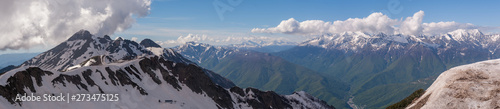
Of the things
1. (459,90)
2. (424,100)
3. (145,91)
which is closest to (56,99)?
(145,91)

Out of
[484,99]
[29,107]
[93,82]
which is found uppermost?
[93,82]

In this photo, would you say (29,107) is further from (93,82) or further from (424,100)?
(424,100)

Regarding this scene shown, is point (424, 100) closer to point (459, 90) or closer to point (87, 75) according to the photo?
point (459, 90)

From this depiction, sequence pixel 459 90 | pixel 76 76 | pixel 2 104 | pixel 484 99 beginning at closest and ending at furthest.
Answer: pixel 484 99 < pixel 459 90 < pixel 2 104 < pixel 76 76

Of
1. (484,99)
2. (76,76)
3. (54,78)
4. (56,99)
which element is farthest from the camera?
(76,76)

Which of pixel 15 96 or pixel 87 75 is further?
pixel 87 75

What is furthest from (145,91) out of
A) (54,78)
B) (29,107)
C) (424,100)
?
(424,100)

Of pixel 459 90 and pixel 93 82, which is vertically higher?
pixel 93 82
